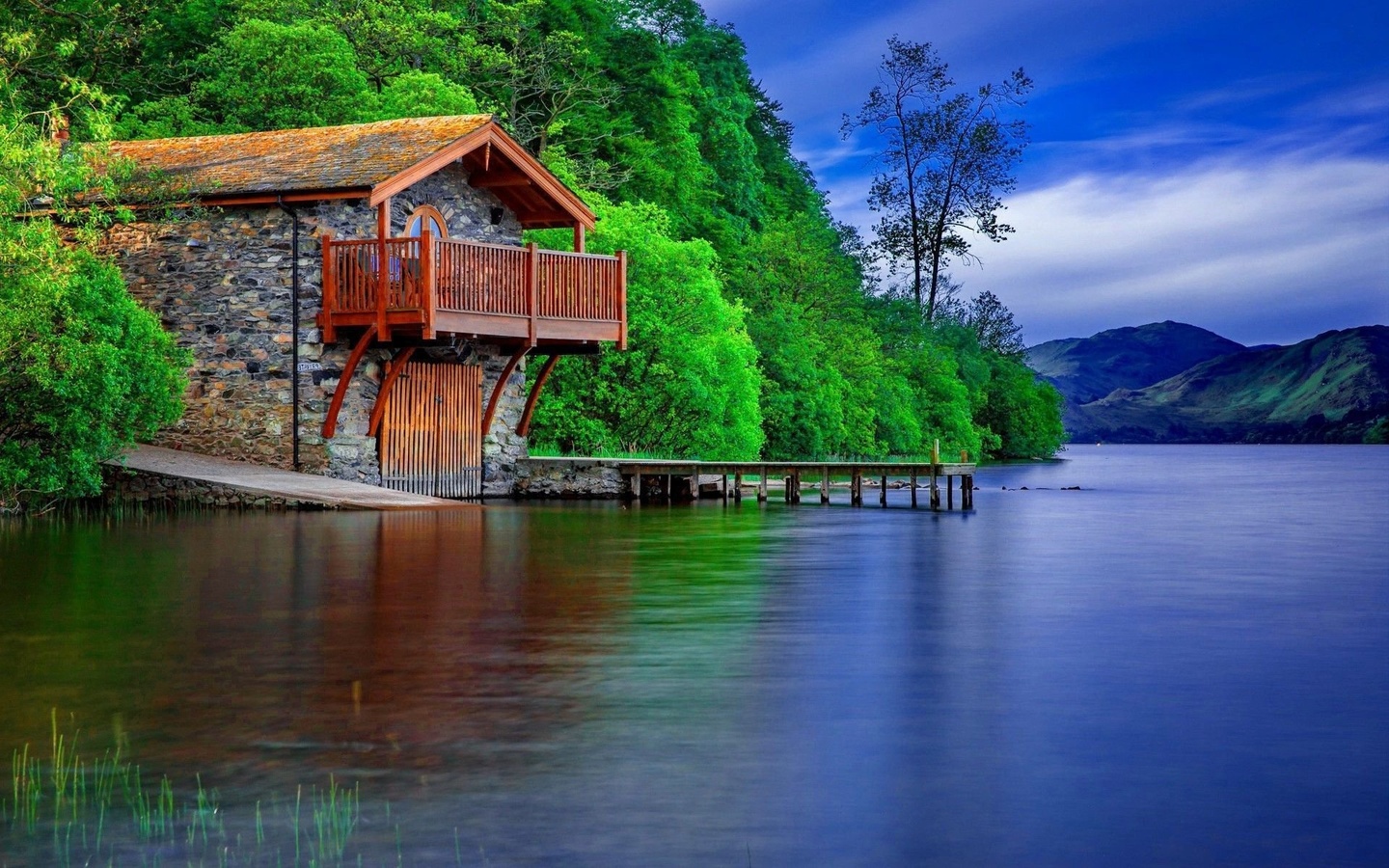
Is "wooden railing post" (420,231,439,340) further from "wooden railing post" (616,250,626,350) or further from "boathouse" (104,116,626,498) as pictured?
"wooden railing post" (616,250,626,350)

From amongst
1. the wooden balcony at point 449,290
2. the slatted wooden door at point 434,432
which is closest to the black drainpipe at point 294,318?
the wooden balcony at point 449,290

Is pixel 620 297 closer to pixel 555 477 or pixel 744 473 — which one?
pixel 555 477

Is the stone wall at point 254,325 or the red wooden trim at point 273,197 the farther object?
the stone wall at point 254,325

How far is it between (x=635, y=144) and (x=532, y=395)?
18965 mm

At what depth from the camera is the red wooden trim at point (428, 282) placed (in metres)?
26.9

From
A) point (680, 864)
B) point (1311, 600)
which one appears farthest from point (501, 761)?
point (1311, 600)

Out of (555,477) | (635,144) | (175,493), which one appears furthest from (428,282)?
(635,144)

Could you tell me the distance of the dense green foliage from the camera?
870 inches

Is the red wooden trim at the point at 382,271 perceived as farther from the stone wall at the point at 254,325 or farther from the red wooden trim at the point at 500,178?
the red wooden trim at the point at 500,178

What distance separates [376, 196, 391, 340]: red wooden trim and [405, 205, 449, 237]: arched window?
4.01ft

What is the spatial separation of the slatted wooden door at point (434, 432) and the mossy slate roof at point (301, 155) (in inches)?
162

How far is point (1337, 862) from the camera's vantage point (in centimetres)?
609

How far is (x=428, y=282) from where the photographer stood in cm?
2692

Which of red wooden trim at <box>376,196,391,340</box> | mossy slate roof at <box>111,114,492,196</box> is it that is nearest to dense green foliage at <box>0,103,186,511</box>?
mossy slate roof at <box>111,114,492,196</box>
